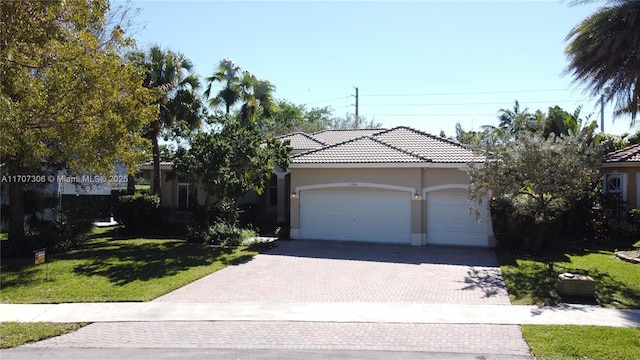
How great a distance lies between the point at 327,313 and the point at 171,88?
15543mm

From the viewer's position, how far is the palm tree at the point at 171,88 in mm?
21016

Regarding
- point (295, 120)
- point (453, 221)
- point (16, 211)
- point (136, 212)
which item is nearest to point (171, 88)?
point (136, 212)

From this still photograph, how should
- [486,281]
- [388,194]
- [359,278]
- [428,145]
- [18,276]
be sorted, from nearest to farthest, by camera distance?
[486,281], [359,278], [18,276], [388,194], [428,145]

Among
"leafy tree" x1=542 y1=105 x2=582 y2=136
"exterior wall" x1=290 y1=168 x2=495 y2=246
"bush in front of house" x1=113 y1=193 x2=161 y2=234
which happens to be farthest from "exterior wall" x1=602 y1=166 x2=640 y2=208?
"bush in front of house" x1=113 y1=193 x2=161 y2=234

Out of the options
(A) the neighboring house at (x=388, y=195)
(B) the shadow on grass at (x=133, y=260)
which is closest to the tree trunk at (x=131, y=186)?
(B) the shadow on grass at (x=133, y=260)

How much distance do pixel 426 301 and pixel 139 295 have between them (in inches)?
241

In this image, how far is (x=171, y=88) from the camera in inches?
840

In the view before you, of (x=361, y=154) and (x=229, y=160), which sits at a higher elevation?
(x=361, y=154)

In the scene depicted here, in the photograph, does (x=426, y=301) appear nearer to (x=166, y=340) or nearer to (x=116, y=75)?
(x=166, y=340)

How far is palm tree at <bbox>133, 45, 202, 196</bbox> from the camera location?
68.9ft

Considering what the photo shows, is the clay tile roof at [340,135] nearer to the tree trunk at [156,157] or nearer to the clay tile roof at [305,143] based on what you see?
the clay tile roof at [305,143]

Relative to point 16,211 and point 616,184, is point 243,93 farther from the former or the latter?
point 616,184

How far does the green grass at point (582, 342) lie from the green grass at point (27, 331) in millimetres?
7434

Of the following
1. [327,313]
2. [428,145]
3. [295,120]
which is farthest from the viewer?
[295,120]
